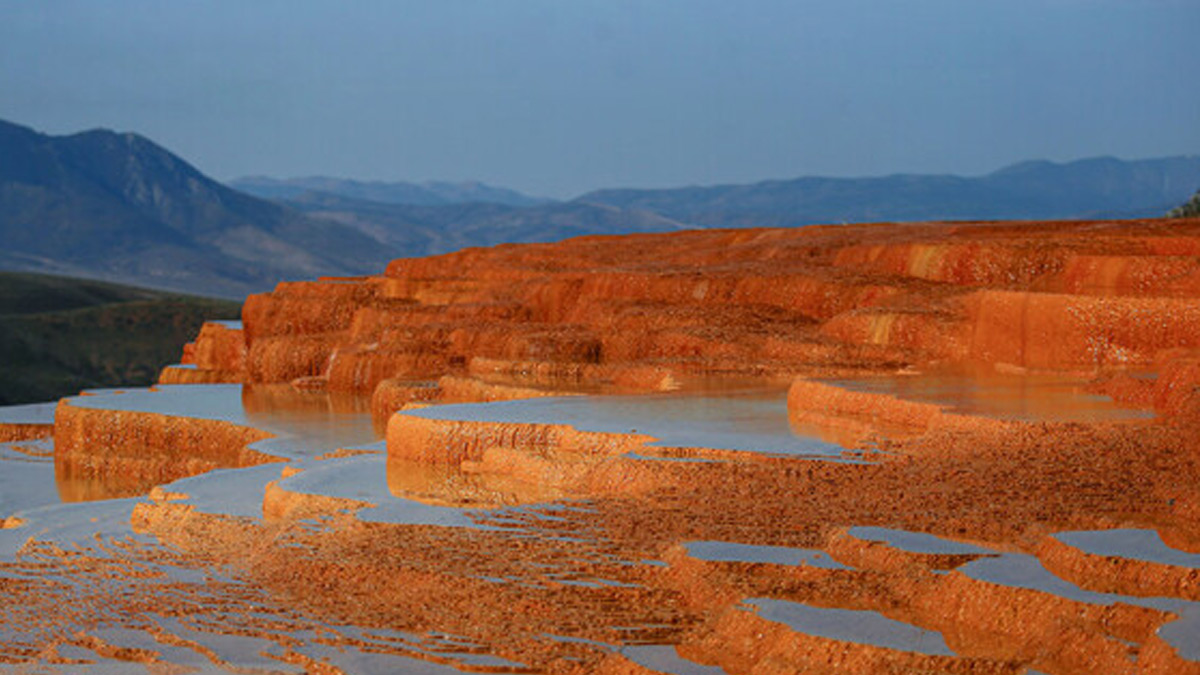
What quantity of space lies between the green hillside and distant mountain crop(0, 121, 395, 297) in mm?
77580

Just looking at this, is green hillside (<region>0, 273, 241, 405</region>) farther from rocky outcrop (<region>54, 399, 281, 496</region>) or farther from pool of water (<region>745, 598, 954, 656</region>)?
pool of water (<region>745, 598, 954, 656</region>)

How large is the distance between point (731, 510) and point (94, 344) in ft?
208

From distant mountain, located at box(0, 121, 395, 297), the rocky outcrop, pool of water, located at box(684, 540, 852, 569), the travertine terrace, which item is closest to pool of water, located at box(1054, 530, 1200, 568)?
the travertine terrace

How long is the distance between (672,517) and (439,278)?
22.2m

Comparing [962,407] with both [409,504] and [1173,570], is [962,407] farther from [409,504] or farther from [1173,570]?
[1173,570]

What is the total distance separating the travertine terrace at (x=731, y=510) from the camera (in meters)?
7.38

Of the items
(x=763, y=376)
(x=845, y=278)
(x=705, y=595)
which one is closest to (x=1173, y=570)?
(x=705, y=595)

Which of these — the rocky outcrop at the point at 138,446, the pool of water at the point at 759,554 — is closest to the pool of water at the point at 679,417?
the pool of water at the point at 759,554

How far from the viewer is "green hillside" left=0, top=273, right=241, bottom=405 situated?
6388 cm

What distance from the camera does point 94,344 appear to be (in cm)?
6962

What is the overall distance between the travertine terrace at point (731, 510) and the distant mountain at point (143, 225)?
13538 cm

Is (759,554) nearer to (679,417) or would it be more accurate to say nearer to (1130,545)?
(1130,545)

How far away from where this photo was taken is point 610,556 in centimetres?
919

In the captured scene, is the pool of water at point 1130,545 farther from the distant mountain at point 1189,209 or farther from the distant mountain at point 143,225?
the distant mountain at point 143,225
